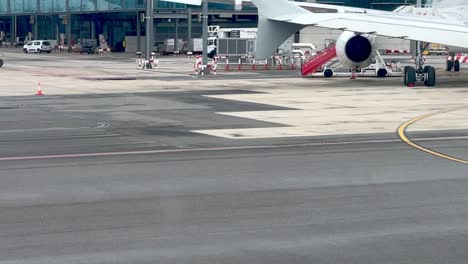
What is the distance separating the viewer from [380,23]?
4038 cm

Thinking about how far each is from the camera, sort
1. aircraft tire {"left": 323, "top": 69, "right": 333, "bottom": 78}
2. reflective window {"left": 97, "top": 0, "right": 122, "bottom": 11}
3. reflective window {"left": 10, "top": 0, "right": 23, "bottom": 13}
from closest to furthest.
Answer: aircraft tire {"left": 323, "top": 69, "right": 333, "bottom": 78}, reflective window {"left": 97, "top": 0, "right": 122, "bottom": 11}, reflective window {"left": 10, "top": 0, "right": 23, "bottom": 13}

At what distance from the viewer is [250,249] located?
12.2m

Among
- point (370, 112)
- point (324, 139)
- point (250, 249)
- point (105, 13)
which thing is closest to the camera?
point (250, 249)

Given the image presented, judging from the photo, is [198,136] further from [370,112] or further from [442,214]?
[442,214]

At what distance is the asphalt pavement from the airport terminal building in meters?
69.3

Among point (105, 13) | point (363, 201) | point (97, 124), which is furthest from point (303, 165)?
Answer: point (105, 13)

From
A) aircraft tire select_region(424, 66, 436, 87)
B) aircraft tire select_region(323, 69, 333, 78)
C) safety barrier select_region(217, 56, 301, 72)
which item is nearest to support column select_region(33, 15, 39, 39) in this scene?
safety barrier select_region(217, 56, 301, 72)

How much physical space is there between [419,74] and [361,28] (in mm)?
5549

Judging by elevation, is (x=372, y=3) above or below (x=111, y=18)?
above

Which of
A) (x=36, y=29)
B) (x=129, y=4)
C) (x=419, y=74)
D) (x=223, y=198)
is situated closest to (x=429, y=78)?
(x=419, y=74)

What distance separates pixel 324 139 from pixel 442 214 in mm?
9519

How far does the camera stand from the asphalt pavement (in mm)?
12172

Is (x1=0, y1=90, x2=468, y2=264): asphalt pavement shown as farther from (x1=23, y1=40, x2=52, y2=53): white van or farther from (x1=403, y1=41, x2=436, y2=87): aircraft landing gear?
(x1=23, y1=40, x2=52, y2=53): white van

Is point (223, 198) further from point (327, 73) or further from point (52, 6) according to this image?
point (52, 6)
